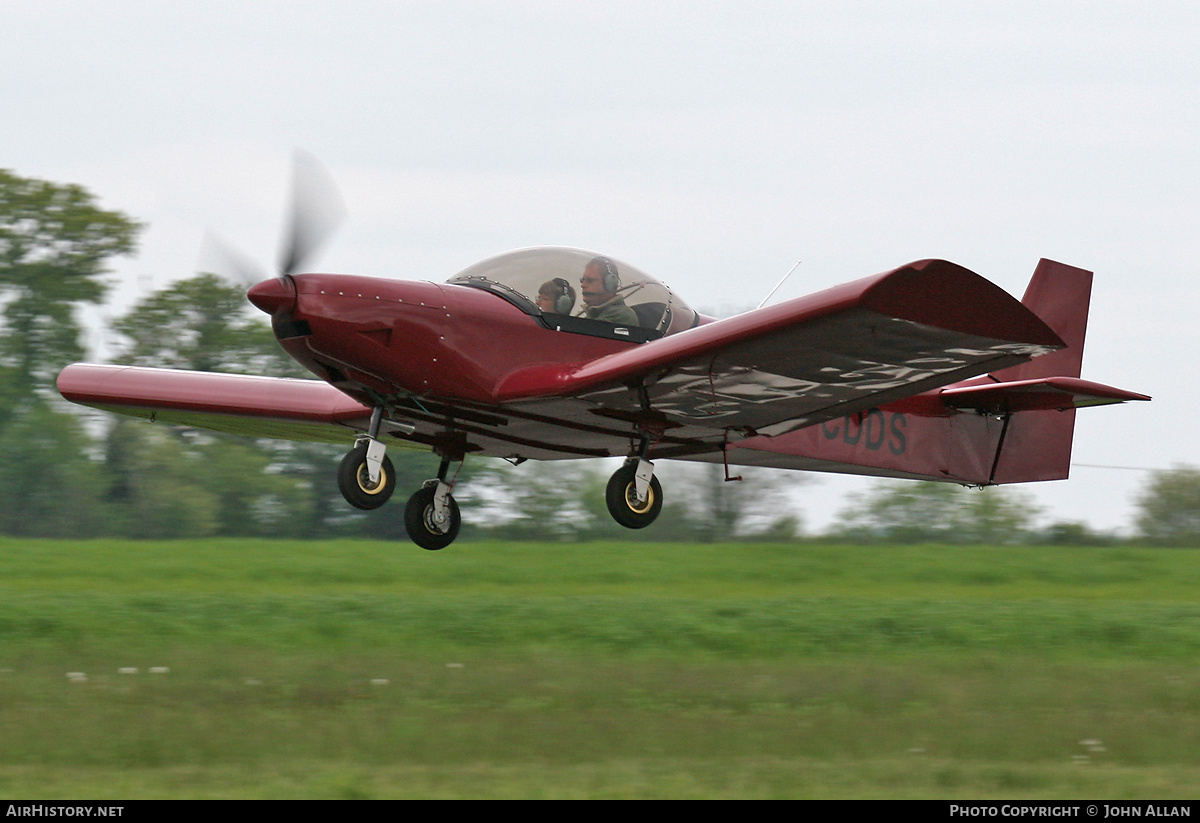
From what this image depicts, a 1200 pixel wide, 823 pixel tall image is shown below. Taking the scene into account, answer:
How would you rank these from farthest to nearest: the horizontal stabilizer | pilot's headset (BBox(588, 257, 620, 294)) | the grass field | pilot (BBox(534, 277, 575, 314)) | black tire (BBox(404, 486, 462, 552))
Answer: black tire (BBox(404, 486, 462, 552))
pilot's headset (BBox(588, 257, 620, 294))
pilot (BBox(534, 277, 575, 314))
the horizontal stabilizer
the grass field

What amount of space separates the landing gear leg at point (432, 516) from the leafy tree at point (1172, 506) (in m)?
21.5

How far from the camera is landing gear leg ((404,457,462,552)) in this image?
12016 mm

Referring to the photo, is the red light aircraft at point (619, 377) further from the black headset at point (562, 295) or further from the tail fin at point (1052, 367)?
the tail fin at point (1052, 367)

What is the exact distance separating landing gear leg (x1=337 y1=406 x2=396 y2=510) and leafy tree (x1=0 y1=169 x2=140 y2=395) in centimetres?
3173

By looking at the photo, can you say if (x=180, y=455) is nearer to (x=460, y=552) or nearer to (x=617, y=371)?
(x=460, y=552)

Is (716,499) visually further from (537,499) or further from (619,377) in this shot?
(619,377)

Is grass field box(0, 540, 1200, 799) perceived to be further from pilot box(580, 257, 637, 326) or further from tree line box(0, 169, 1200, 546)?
tree line box(0, 169, 1200, 546)

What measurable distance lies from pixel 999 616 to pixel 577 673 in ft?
22.4

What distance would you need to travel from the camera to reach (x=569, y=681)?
34.9ft

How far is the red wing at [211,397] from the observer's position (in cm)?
1284

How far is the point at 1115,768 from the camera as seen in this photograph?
799 cm

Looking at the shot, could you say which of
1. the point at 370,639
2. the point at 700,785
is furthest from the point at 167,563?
the point at 700,785

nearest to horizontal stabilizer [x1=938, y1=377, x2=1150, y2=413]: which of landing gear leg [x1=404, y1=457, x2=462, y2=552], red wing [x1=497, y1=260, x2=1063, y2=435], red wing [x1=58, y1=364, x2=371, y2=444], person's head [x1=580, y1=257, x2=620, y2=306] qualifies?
red wing [x1=497, y1=260, x2=1063, y2=435]

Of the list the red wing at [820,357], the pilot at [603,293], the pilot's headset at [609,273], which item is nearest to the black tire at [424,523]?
the red wing at [820,357]
